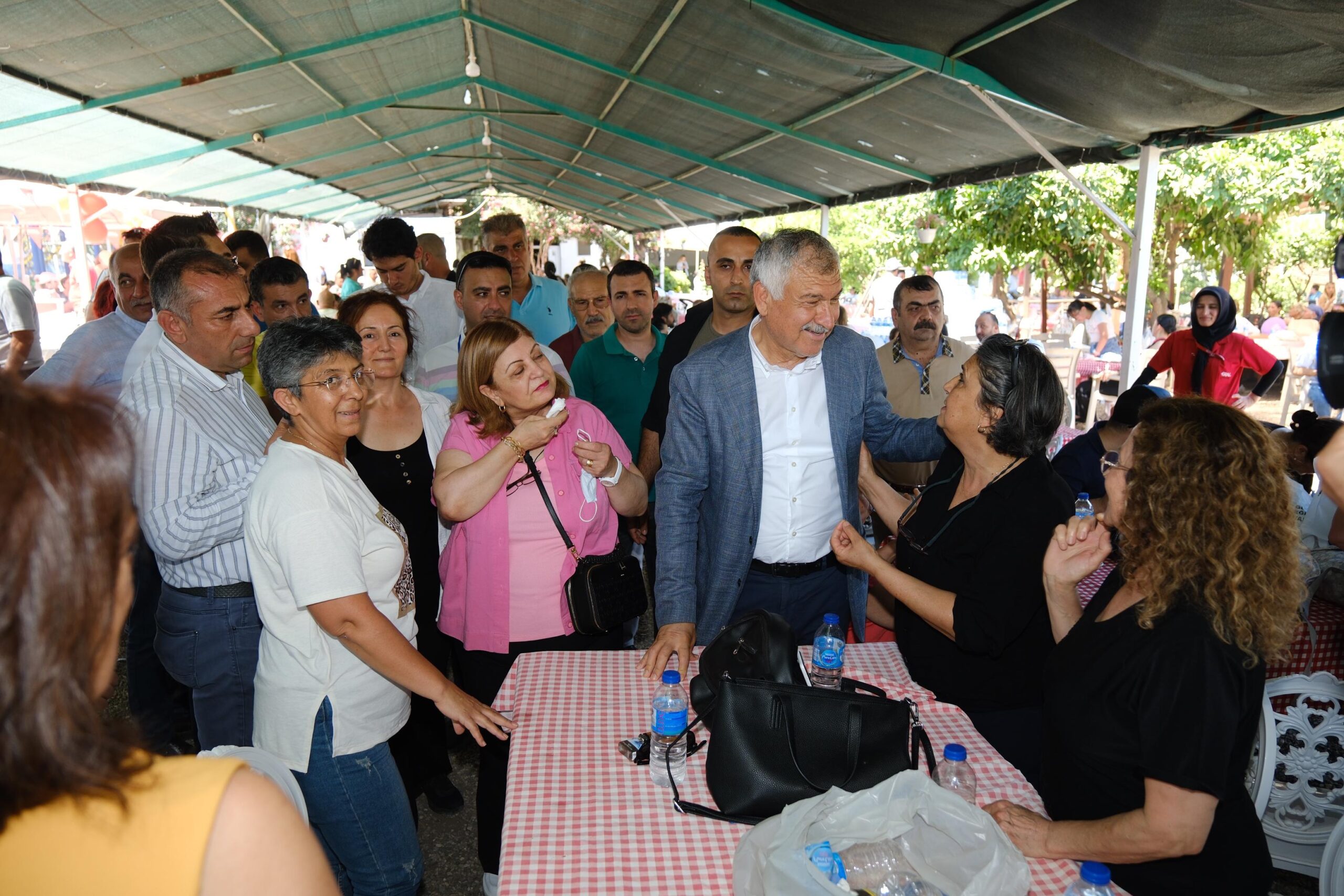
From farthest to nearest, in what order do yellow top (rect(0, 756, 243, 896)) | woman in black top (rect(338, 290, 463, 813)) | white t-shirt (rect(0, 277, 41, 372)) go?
white t-shirt (rect(0, 277, 41, 372)) < woman in black top (rect(338, 290, 463, 813)) < yellow top (rect(0, 756, 243, 896))

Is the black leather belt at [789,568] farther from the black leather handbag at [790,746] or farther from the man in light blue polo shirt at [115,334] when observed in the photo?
the man in light blue polo shirt at [115,334]

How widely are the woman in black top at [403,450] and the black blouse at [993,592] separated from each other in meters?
1.55

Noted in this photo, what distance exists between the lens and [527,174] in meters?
22.2

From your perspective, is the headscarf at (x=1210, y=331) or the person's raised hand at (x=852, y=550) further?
the headscarf at (x=1210, y=331)

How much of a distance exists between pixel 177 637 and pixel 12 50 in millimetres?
6256

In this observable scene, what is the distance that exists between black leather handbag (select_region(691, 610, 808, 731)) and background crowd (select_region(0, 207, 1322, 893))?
24 centimetres

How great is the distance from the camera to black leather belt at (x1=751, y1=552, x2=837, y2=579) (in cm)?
255

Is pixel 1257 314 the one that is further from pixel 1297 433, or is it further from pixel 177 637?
pixel 177 637

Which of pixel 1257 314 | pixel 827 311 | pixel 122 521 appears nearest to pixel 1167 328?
pixel 1257 314

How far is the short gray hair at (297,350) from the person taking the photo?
6.49 ft

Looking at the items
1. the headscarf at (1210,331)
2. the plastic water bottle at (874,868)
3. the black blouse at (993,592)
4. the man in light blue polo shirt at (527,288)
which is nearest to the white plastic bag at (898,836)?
the plastic water bottle at (874,868)

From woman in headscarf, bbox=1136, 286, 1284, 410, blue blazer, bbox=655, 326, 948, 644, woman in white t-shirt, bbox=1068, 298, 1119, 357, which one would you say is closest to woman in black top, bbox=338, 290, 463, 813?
blue blazer, bbox=655, 326, 948, 644

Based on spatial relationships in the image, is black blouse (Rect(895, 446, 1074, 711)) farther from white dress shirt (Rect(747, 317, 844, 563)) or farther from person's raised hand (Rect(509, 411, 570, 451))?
person's raised hand (Rect(509, 411, 570, 451))

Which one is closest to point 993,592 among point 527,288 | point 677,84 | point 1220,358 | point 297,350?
point 297,350
